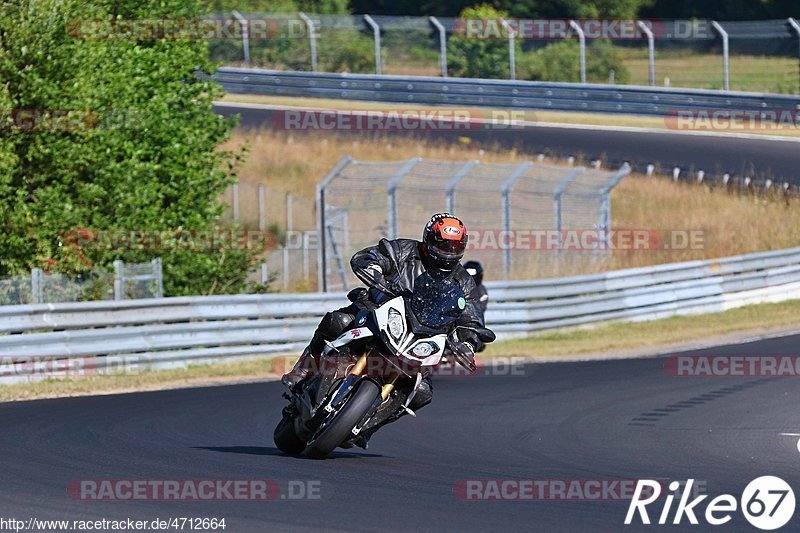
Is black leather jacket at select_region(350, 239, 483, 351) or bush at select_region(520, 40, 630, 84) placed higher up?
bush at select_region(520, 40, 630, 84)

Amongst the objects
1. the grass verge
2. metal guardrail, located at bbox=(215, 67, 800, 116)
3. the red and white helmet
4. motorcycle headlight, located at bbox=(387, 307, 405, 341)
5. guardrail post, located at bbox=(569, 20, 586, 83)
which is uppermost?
guardrail post, located at bbox=(569, 20, 586, 83)

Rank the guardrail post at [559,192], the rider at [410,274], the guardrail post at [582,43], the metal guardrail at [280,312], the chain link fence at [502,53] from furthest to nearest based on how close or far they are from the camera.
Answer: the chain link fence at [502,53], the guardrail post at [582,43], the guardrail post at [559,192], the metal guardrail at [280,312], the rider at [410,274]

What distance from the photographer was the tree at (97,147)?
60.7 ft

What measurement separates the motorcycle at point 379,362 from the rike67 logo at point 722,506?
1.46m

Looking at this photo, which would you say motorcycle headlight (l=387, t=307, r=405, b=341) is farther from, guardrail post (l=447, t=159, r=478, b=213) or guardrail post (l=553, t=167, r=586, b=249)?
guardrail post (l=553, t=167, r=586, b=249)

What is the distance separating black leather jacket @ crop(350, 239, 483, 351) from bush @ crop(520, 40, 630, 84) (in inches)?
1353

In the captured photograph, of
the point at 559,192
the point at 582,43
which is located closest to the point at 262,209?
the point at 559,192

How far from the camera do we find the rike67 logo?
6660mm

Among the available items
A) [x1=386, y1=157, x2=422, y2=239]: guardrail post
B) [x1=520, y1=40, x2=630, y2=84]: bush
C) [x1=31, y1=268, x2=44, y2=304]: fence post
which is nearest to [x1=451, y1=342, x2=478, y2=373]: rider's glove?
[x1=31, y1=268, x2=44, y2=304]: fence post

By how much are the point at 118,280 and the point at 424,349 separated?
30.8 ft

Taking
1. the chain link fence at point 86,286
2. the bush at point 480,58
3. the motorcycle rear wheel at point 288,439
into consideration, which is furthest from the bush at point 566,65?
the motorcycle rear wheel at point 288,439

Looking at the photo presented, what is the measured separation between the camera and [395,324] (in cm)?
816

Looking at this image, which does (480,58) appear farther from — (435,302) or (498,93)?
(435,302)

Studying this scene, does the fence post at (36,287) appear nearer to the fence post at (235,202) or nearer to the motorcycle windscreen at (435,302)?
the motorcycle windscreen at (435,302)
